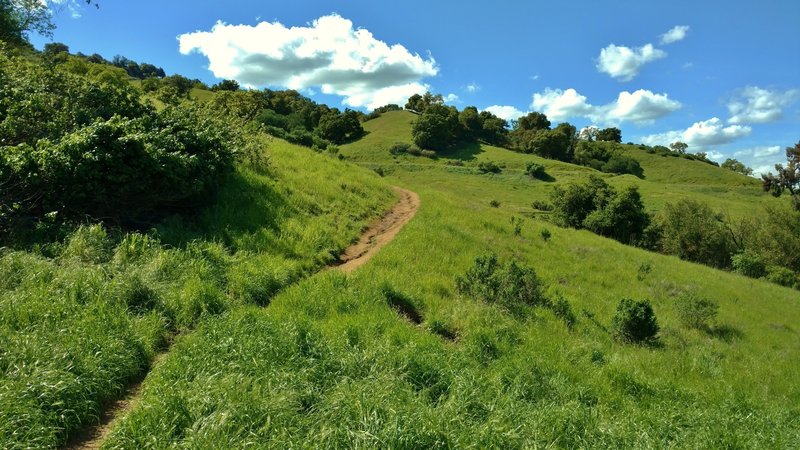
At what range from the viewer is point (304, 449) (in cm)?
418

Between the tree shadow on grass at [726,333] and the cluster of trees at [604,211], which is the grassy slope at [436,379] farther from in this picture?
the cluster of trees at [604,211]

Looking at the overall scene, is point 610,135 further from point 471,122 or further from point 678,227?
point 678,227

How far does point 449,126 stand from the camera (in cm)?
9588

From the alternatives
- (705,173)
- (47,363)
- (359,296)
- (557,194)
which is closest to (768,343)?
(359,296)

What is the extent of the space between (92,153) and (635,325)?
13.3 metres

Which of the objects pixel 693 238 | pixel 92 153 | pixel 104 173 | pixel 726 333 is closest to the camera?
pixel 92 153

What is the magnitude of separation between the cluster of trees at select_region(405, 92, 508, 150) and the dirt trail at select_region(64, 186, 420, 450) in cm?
6715

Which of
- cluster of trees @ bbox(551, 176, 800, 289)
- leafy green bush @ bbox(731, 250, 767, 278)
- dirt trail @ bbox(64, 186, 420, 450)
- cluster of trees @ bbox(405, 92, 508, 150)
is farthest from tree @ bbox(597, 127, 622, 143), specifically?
dirt trail @ bbox(64, 186, 420, 450)

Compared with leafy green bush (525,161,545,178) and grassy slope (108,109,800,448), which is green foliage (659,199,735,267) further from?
grassy slope (108,109,800,448)

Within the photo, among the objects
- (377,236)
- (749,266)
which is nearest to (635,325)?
(377,236)

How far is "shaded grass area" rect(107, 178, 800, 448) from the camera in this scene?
457cm

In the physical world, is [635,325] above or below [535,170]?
below

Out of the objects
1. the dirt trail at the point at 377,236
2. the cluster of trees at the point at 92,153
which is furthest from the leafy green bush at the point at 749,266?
the cluster of trees at the point at 92,153

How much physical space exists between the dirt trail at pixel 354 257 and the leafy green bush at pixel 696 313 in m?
9.94
